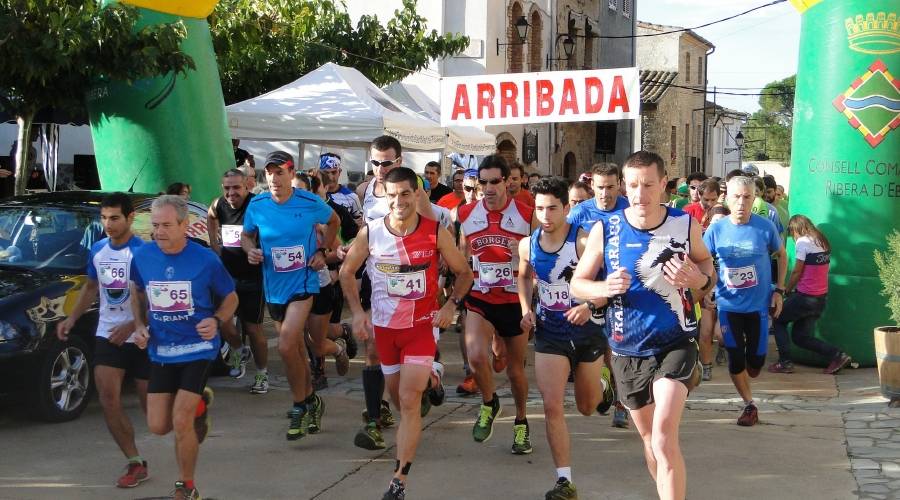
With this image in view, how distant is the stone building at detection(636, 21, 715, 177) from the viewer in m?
48.0

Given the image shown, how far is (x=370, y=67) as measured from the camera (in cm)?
1970

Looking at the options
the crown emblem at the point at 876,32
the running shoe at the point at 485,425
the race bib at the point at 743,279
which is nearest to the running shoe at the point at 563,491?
the running shoe at the point at 485,425

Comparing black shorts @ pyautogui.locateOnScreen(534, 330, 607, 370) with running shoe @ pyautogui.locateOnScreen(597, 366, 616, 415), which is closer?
black shorts @ pyautogui.locateOnScreen(534, 330, 607, 370)

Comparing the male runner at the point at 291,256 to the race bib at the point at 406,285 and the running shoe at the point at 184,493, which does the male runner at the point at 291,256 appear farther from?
the running shoe at the point at 184,493

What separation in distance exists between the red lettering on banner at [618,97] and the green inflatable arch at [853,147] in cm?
→ 217

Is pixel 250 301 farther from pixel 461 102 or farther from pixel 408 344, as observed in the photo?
pixel 461 102

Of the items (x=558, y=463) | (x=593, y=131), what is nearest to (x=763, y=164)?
(x=593, y=131)

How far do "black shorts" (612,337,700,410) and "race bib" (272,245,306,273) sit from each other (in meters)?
2.90

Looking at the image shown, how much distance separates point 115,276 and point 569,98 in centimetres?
709

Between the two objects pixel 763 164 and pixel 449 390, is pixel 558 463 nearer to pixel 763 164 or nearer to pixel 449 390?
pixel 449 390

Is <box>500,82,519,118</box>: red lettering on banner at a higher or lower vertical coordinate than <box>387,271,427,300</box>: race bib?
higher

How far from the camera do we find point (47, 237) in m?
8.47

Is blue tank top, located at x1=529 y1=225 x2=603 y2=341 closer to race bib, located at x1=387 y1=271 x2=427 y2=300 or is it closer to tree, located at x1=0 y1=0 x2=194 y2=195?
race bib, located at x1=387 y1=271 x2=427 y2=300

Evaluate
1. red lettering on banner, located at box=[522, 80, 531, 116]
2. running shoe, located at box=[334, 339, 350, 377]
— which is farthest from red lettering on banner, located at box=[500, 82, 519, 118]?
running shoe, located at box=[334, 339, 350, 377]
